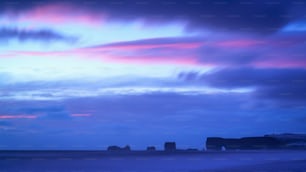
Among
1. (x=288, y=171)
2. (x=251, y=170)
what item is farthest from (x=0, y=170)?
(x=288, y=171)

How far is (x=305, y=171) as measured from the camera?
821 inches

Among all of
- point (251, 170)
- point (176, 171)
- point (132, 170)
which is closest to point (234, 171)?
point (251, 170)

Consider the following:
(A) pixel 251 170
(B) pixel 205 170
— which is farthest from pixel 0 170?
(A) pixel 251 170

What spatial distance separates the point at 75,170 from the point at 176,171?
5202 millimetres

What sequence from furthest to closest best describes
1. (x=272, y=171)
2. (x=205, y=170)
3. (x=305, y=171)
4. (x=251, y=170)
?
(x=205, y=170)
(x=251, y=170)
(x=272, y=171)
(x=305, y=171)

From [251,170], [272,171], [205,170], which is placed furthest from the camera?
[205,170]

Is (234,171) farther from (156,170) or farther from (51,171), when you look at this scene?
(51,171)

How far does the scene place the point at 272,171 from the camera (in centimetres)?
2227

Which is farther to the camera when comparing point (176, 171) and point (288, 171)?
point (176, 171)

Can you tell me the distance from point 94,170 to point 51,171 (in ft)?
6.88

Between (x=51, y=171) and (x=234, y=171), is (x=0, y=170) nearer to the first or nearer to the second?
(x=51, y=171)

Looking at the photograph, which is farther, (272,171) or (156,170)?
(156,170)

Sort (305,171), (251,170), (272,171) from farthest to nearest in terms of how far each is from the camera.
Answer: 1. (251,170)
2. (272,171)
3. (305,171)

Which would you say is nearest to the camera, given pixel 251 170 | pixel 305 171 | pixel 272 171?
pixel 305 171
